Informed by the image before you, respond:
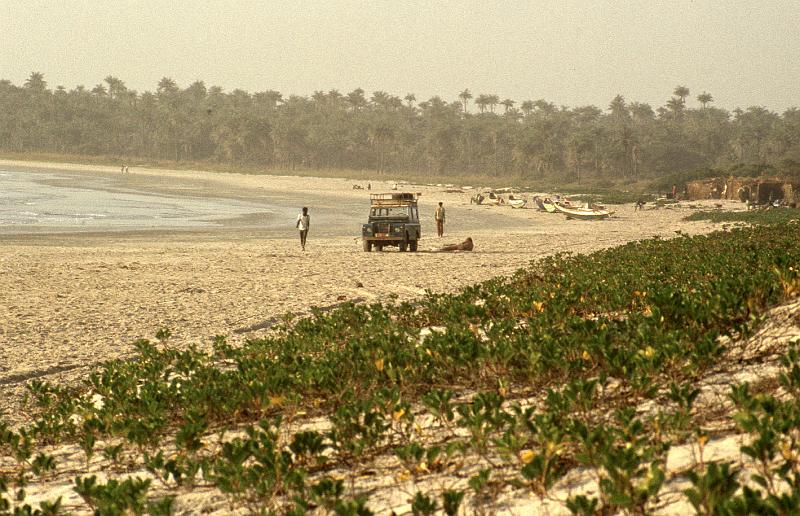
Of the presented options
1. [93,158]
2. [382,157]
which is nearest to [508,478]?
[382,157]

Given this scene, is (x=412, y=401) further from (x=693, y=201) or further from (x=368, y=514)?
(x=693, y=201)

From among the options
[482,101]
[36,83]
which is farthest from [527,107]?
[36,83]

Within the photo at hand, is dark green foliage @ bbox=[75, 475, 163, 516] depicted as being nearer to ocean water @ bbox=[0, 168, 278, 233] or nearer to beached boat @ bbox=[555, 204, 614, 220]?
ocean water @ bbox=[0, 168, 278, 233]

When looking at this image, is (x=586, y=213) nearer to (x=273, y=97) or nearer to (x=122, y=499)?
(x=122, y=499)

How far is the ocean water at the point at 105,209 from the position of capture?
39.5m

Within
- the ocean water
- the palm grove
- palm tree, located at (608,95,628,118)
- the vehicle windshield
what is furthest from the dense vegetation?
palm tree, located at (608,95,628,118)

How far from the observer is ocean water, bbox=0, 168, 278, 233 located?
3953 cm

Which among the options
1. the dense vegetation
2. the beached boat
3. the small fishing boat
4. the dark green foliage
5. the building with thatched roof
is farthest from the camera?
the small fishing boat

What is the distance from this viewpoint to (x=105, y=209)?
50.8 meters

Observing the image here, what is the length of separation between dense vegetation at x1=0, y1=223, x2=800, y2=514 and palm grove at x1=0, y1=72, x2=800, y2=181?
94.5 meters

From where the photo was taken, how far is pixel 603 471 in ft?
15.7

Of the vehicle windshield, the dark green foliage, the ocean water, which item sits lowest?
the ocean water

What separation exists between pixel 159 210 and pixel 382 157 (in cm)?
8368

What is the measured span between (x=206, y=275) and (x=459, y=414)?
15.0 m
